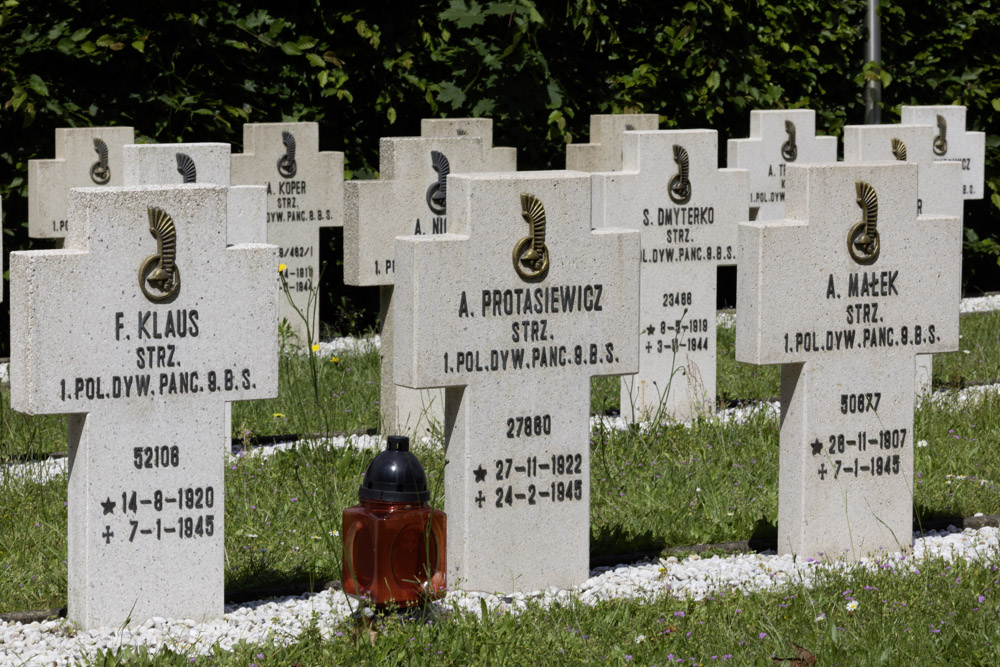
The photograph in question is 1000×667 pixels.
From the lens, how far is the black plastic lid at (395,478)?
16.6ft

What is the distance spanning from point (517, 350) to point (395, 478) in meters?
0.86

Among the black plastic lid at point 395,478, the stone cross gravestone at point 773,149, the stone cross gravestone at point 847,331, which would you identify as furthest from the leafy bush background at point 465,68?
the black plastic lid at point 395,478

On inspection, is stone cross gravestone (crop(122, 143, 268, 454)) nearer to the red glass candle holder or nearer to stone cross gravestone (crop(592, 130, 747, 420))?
stone cross gravestone (crop(592, 130, 747, 420))

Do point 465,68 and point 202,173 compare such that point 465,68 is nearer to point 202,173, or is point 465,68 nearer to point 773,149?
point 773,149

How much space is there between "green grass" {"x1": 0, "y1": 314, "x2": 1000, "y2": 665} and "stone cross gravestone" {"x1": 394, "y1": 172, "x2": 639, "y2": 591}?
0.44 metres

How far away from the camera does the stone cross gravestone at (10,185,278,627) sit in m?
5.04

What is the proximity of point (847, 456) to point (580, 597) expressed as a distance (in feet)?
4.07

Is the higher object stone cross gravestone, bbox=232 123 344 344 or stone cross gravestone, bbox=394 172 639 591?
stone cross gravestone, bbox=232 123 344 344

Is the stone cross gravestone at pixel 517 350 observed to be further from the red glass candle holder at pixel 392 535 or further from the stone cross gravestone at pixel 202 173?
the stone cross gravestone at pixel 202 173

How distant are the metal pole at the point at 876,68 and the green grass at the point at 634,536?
4.61 m

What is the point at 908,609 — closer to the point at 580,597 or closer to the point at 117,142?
the point at 580,597

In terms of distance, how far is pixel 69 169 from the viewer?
1067 cm

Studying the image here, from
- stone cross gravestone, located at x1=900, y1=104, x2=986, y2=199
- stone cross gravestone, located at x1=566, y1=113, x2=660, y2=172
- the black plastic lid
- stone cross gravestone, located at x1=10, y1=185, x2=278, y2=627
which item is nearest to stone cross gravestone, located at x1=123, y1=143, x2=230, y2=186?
stone cross gravestone, located at x1=10, y1=185, x2=278, y2=627

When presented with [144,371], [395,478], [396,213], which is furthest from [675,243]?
[144,371]
